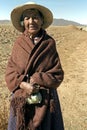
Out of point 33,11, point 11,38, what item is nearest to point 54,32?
point 11,38

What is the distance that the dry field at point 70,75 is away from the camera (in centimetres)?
712

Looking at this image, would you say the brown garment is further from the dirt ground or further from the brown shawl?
the dirt ground

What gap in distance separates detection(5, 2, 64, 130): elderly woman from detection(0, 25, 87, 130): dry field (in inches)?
80.1

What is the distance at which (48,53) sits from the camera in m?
3.42

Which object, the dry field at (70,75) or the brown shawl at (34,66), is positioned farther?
the dry field at (70,75)

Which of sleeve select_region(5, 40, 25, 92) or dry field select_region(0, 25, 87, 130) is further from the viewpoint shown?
dry field select_region(0, 25, 87, 130)

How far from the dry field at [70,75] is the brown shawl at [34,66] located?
2.09 m

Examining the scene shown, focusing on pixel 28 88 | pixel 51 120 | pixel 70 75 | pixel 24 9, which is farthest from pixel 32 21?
pixel 70 75

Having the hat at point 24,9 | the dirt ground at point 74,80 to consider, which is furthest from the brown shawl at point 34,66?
the dirt ground at point 74,80

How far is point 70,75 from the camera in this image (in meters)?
12.1

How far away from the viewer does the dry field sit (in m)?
7.12

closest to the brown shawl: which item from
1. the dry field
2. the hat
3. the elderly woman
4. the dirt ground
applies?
the elderly woman

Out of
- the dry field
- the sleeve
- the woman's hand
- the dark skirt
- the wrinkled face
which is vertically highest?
the wrinkled face

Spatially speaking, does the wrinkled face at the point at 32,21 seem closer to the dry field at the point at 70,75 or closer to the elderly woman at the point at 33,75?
the elderly woman at the point at 33,75
